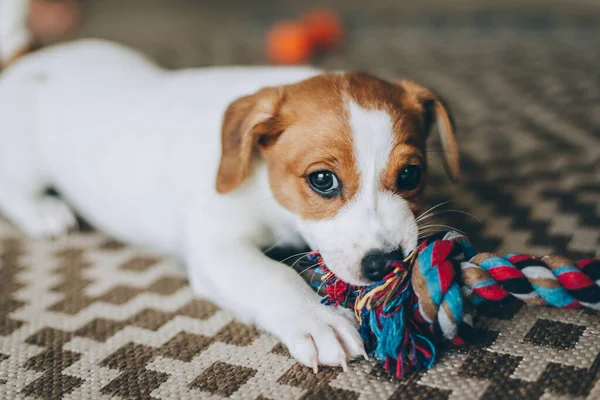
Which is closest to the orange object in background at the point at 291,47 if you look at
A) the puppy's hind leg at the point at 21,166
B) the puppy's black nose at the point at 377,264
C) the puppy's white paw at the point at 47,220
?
the puppy's hind leg at the point at 21,166

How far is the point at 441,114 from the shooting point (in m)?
1.80

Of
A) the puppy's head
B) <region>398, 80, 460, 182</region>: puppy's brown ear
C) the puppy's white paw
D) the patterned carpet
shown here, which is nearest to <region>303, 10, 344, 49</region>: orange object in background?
the patterned carpet

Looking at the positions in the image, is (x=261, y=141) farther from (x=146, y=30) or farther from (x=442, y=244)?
(x=146, y=30)

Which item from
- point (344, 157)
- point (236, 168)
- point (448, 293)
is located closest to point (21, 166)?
point (236, 168)

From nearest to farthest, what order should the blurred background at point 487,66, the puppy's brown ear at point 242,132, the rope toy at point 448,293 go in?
the rope toy at point 448,293 → the puppy's brown ear at point 242,132 → the blurred background at point 487,66

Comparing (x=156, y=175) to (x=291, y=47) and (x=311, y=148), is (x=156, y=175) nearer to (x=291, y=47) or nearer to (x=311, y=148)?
(x=311, y=148)

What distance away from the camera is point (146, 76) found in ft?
7.80

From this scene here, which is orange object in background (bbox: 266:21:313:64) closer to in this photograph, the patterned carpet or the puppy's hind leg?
the patterned carpet

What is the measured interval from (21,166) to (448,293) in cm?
179

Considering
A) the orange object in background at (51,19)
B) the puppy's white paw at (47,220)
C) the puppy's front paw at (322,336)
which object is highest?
the orange object in background at (51,19)

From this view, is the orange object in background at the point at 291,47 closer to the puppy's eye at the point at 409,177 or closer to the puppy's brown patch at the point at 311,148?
the puppy's brown patch at the point at 311,148

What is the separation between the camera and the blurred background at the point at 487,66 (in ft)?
6.58

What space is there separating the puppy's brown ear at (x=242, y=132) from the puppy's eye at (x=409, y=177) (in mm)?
361

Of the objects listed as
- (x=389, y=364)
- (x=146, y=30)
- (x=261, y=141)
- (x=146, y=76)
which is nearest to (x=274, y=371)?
(x=389, y=364)
